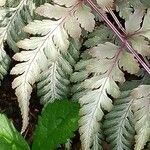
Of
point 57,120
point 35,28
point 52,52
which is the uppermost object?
point 35,28

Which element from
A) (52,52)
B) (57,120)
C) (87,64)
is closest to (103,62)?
(87,64)

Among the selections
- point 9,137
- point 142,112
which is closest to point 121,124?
point 142,112

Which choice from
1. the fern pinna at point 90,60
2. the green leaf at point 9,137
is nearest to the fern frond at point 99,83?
the fern pinna at point 90,60

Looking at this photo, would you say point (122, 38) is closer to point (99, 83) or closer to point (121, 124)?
point (99, 83)

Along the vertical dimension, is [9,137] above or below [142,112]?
above

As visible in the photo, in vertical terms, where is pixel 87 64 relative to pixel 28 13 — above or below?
below

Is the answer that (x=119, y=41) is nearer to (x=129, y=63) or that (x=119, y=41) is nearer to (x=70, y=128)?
(x=129, y=63)
